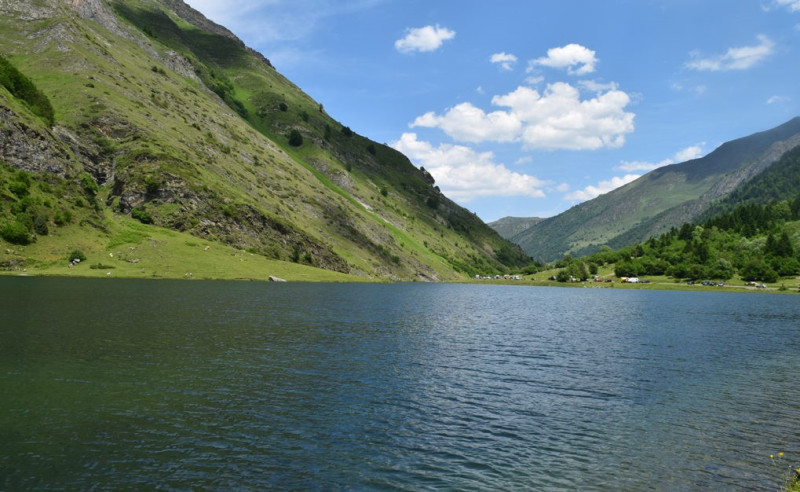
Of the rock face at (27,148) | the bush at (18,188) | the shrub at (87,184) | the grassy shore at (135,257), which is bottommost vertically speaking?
the grassy shore at (135,257)

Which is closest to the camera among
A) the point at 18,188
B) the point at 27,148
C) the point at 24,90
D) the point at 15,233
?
the point at 15,233

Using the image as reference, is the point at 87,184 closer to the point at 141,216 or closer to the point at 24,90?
the point at 141,216

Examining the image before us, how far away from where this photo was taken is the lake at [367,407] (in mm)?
20328

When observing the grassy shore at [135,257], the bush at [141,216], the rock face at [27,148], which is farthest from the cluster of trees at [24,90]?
the grassy shore at [135,257]

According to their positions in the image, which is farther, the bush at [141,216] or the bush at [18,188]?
the bush at [141,216]

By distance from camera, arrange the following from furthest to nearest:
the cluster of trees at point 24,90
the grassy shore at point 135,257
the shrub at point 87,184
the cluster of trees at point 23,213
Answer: the cluster of trees at point 24,90
the shrub at point 87,184
the grassy shore at point 135,257
the cluster of trees at point 23,213

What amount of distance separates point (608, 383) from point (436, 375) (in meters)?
15.2

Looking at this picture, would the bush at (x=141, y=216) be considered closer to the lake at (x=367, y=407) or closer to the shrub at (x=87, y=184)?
the shrub at (x=87, y=184)

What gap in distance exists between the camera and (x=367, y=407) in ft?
97.8

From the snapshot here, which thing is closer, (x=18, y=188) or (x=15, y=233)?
(x=15, y=233)

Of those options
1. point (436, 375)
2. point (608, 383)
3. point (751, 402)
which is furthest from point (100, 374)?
Result: point (751, 402)

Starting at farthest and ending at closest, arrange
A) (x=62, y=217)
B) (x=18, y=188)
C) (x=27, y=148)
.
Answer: (x=27, y=148) < (x=62, y=217) < (x=18, y=188)

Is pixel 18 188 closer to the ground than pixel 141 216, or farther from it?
farther from it

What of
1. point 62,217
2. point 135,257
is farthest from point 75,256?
point 135,257
